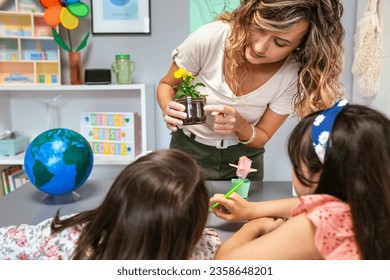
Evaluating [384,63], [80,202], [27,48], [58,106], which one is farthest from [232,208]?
[27,48]

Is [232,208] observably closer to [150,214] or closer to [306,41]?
[150,214]

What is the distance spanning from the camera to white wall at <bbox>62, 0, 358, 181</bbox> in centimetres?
222

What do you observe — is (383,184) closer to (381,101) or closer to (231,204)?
(231,204)

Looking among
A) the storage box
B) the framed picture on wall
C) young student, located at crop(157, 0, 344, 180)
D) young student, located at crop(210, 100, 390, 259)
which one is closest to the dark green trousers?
young student, located at crop(157, 0, 344, 180)

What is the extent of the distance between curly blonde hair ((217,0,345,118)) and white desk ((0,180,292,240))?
280mm

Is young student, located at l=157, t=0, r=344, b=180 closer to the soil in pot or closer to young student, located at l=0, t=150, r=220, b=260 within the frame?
the soil in pot

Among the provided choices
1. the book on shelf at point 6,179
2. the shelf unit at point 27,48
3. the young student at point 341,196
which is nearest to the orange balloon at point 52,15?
the shelf unit at point 27,48

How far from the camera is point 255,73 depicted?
127 cm

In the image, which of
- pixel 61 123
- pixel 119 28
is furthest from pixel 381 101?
pixel 61 123

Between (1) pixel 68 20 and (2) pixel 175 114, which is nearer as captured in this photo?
(2) pixel 175 114

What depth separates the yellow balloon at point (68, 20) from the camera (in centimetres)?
205

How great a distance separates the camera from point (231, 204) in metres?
0.94

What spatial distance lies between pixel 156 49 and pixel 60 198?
4.47ft

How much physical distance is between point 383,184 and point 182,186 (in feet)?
1.15
